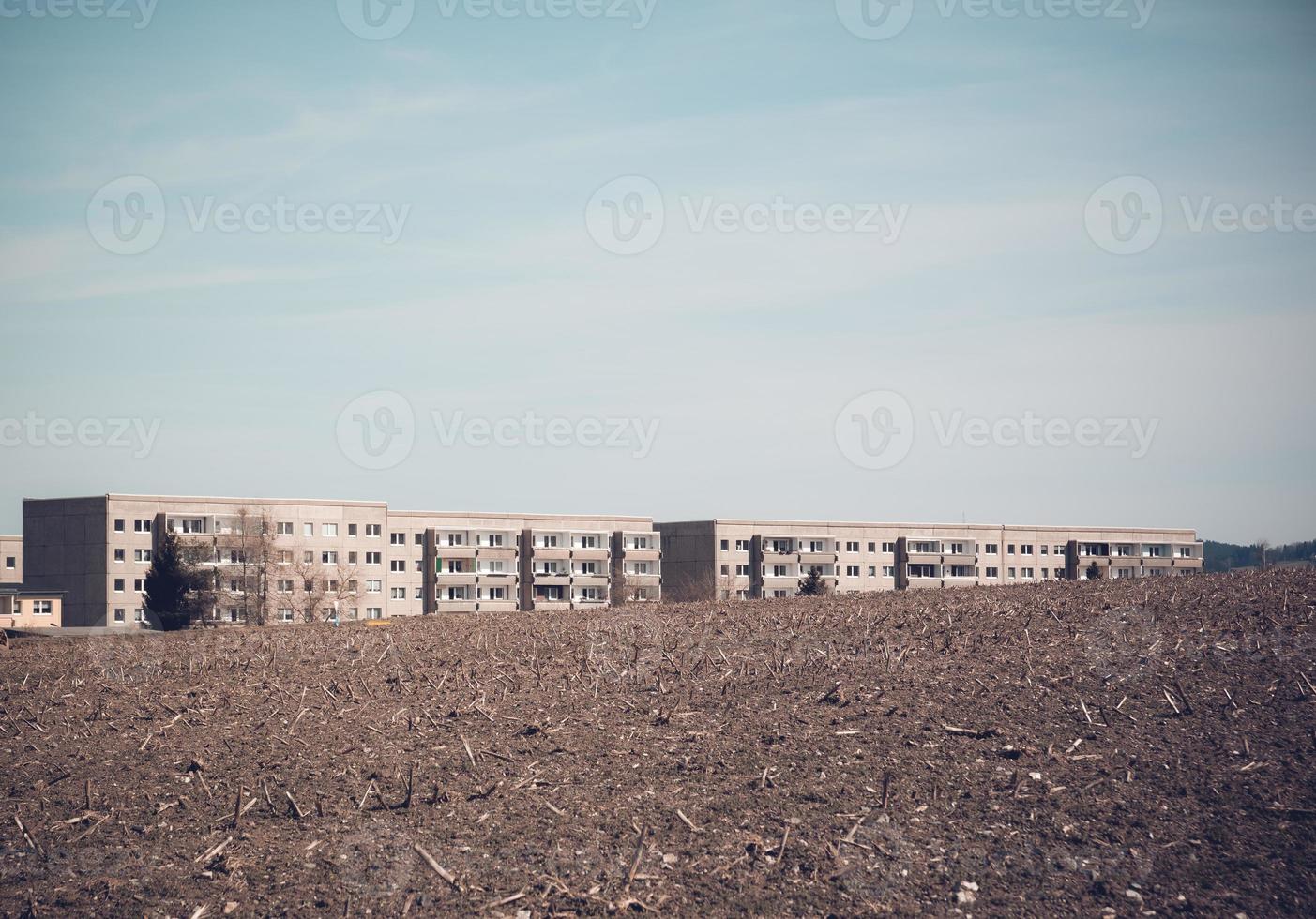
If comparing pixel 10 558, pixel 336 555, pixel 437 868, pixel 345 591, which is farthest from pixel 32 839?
pixel 10 558

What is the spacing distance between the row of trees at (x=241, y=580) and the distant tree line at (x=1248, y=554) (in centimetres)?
4675

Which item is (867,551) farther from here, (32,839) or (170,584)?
(32,839)

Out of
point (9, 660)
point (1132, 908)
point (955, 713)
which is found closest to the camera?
point (1132, 908)

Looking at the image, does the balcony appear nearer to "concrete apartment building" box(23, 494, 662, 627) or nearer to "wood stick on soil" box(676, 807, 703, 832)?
"concrete apartment building" box(23, 494, 662, 627)

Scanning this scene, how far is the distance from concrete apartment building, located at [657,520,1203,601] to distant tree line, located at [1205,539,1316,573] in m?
6.70

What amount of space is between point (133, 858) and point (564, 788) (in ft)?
13.5

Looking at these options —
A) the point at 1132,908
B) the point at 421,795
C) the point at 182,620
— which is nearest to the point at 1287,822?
the point at 1132,908

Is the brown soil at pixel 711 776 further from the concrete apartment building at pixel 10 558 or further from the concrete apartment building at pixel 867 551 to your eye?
the concrete apartment building at pixel 10 558

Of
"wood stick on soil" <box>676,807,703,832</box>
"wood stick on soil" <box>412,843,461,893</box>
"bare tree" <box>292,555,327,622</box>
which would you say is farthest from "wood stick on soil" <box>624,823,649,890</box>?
"bare tree" <box>292,555,327,622</box>

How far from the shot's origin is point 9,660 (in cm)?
2083

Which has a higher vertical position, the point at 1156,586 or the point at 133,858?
the point at 1156,586

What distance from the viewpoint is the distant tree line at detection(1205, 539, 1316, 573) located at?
49975 millimetres

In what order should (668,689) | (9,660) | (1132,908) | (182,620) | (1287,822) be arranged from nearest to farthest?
(1132,908) < (1287,822) < (668,689) < (9,660) < (182,620)

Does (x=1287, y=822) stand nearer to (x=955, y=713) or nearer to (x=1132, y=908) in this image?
(x=1132, y=908)
